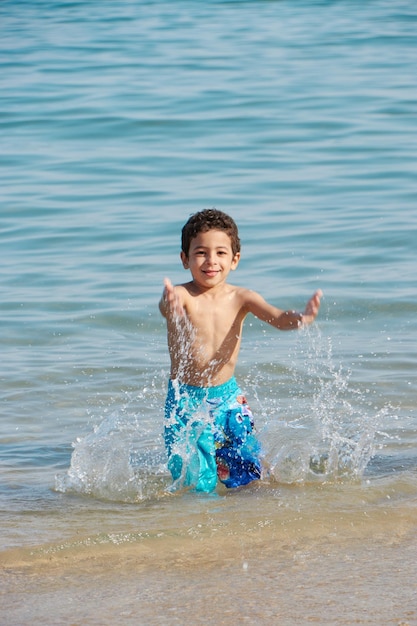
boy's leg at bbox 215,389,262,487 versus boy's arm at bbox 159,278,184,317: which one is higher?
boy's arm at bbox 159,278,184,317

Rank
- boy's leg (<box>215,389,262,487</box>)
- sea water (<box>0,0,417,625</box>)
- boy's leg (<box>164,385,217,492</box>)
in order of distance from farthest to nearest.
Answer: boy's leg (<box>215,389,262,487</box>) → boy's leg (<box>164,385,217,492</box>) → sea water (<box>0,0,417,625</box>)

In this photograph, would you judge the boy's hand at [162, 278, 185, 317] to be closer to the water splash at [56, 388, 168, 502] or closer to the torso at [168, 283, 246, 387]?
the torso at [168, 283, 246, 387]

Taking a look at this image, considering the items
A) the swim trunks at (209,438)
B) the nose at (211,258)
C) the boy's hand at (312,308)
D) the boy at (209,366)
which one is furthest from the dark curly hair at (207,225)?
the swim trunks at (209,438)

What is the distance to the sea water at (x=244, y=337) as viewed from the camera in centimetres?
373

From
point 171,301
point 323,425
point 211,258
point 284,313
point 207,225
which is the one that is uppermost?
point 207,225

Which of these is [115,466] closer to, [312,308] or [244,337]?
[312,308]

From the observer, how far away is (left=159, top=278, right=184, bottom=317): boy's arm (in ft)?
15.4

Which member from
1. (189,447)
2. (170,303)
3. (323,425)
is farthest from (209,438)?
(323,425)

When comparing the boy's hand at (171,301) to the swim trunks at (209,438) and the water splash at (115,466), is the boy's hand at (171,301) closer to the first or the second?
the swim trunks at (209,438)

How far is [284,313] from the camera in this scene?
4.91m

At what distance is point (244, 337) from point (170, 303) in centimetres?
297

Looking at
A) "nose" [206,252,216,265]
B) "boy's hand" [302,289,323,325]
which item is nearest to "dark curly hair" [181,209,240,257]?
"nose" [206,252,216,265]

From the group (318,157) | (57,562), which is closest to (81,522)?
(57,562)

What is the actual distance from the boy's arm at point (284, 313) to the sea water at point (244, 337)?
63 cm
